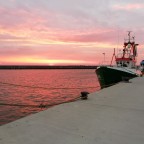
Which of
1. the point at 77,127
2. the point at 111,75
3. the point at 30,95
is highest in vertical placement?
the point at 111,75

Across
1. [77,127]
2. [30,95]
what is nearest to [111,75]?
[30,95]

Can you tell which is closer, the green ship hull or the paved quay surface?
the paved quay surface

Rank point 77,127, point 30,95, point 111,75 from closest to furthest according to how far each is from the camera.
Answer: point 77,127 → point 111,75 → point 30,95

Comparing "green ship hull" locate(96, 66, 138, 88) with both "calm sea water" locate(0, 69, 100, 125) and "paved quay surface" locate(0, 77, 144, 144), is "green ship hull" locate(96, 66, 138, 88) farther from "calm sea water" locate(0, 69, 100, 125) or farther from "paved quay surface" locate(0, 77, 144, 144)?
"paved quay surface" locate(0, 77, 144, 144)

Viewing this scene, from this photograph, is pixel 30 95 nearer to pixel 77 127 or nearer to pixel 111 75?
pixel 111 75

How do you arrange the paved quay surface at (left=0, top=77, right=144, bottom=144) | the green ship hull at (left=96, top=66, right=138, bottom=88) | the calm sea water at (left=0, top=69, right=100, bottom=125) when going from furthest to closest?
the green ship hull at (left=96, top=66, right=138, bottom=88) → the calm sea water at (left=0, top=69, right=100, bottom=125) → the paved quay surface at (left=0, top=77, right=144, bottom=144)

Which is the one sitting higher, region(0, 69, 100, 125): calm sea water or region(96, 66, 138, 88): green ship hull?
region(96, 66, 138, 88): green ship hull

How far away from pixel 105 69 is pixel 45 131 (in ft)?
73.7

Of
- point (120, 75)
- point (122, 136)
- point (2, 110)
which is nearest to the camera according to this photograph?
point (122, 136)

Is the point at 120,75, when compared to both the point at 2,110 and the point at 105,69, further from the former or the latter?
the point at 2,110

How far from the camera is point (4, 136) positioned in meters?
6.50

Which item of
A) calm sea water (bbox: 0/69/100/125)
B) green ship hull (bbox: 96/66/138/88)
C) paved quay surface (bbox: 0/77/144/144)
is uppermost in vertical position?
green ship hull (bbox: 96/66/138/88)

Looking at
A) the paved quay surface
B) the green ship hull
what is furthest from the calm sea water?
the paved quay surface

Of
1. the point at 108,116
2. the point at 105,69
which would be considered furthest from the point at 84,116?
the point at 105,69
